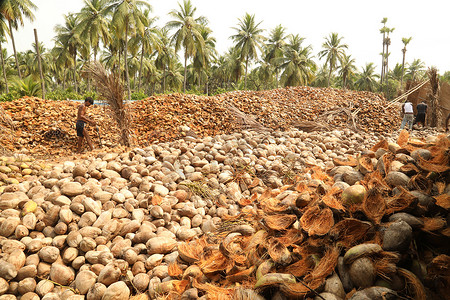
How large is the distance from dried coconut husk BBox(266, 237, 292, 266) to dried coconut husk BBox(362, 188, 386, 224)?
0.49 meters

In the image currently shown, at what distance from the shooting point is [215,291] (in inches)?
60.9

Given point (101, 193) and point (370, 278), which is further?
point (101, 193)

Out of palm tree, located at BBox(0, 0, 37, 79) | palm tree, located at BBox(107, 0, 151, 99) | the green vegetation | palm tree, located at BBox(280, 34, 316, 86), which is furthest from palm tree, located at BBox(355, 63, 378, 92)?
palm tree, located at BBox(0, 0, 37, 79)

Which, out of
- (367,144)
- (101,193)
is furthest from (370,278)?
(367,144)

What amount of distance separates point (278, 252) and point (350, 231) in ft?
1.33

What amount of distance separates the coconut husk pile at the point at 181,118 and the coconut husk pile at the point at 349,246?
A: 12.5 ft

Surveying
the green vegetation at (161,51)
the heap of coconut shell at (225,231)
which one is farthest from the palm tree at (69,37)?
the heap of coconut shell at (225,231)

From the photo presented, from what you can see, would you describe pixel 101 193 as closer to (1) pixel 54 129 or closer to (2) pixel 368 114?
(1) pixel 54 129

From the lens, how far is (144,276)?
2.02 meters

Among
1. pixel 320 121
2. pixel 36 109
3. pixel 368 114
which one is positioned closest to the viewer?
pixel 36 109

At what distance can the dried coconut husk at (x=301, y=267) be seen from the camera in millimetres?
1414

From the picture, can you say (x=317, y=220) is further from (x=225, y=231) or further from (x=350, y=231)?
(x=225, y=231)

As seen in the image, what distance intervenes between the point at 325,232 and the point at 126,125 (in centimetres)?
418

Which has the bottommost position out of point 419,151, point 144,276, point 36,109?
point 144,276
